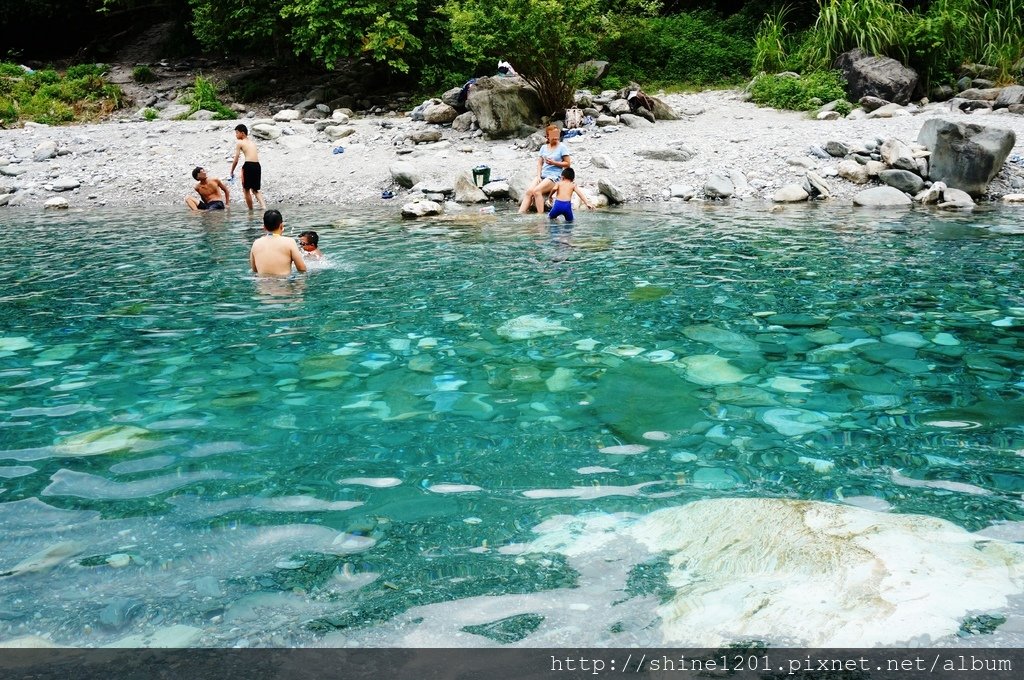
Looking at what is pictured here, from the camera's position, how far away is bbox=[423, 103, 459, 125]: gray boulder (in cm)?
1823

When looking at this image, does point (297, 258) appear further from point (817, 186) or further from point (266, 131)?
point (266, 131)

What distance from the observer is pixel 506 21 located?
15.8 meters

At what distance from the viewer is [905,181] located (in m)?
13.3

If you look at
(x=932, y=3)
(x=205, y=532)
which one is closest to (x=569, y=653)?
(x=205, y=532)

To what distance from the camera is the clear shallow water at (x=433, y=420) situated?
2.76 m

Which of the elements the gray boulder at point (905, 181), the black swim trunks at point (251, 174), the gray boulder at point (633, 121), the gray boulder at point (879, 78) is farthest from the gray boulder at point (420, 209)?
the gray boulder at point (879, 78)

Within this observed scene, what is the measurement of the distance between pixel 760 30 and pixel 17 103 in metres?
20.9

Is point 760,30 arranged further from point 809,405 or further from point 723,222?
point 809,405

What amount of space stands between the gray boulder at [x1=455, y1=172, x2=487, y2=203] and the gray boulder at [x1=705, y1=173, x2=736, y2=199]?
4.06 m

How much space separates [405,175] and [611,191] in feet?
13.8

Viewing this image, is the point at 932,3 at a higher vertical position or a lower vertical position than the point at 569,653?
higher

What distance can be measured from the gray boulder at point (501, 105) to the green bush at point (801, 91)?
5.66 meters

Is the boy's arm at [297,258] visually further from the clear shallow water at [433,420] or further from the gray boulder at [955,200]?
the gray boulder at [955,200]

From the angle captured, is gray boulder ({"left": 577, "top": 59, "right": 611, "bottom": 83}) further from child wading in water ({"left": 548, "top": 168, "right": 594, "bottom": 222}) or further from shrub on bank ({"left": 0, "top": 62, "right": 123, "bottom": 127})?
shrub on bank ({"left": 0, "top": 62, "right": 123, "bottom": 127})
